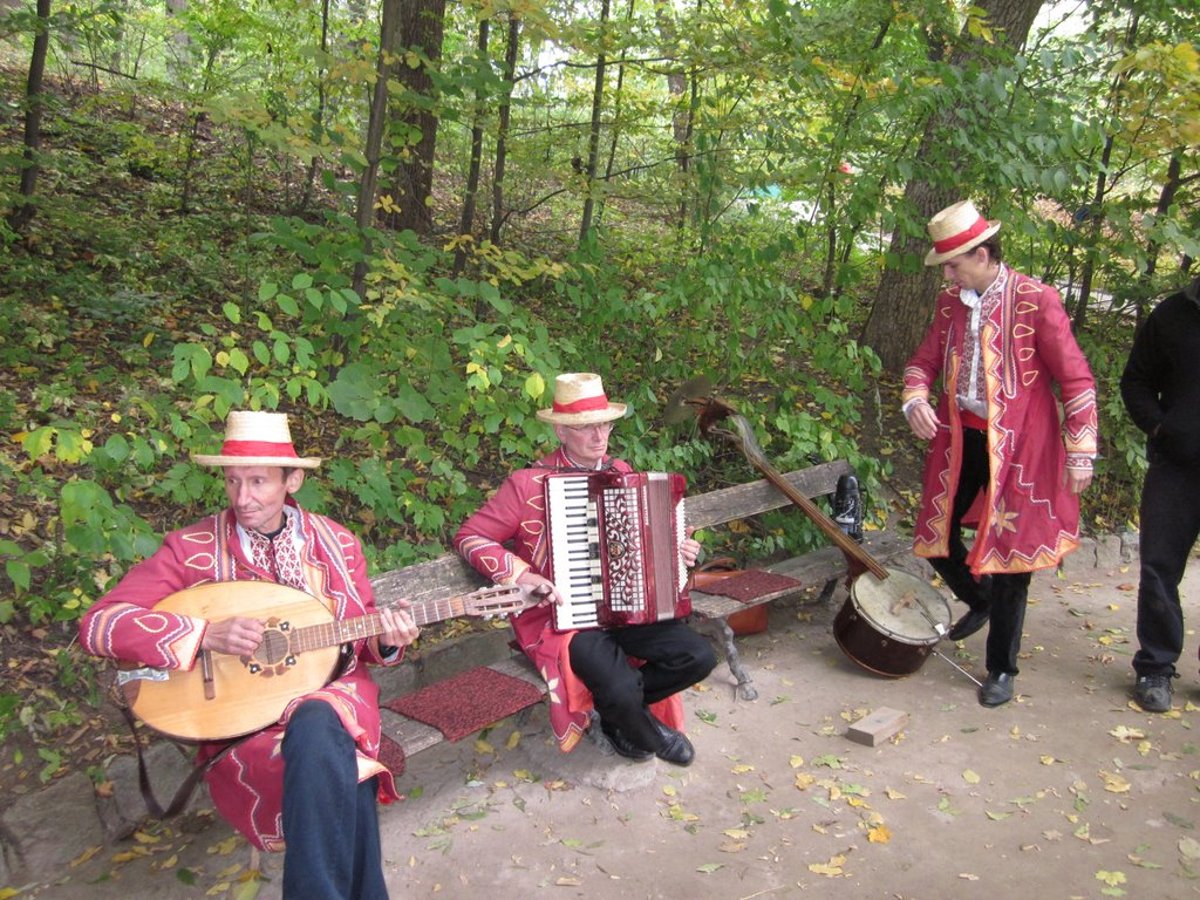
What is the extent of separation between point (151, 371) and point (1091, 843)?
18.0ft

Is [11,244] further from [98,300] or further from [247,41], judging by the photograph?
[247,41]

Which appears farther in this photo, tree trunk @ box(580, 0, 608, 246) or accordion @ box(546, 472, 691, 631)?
tree trunk @ box(580, 0, 608, 246)

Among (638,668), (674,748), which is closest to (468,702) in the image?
(638,668)

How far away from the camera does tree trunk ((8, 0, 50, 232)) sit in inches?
262

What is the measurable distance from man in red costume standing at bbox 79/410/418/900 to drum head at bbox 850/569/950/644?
98.2 inches

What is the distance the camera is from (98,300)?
22.3 ft

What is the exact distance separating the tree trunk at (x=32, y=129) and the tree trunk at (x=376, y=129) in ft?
9.07

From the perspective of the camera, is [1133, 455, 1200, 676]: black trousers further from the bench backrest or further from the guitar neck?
the guitar neck

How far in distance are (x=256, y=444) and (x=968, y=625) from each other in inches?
149

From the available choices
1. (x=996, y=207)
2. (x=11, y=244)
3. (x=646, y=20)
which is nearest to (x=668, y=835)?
(x=996, y=207)

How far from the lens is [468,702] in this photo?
354 centimetres

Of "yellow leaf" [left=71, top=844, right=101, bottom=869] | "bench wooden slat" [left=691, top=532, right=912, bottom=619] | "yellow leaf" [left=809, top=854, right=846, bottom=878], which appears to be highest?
"bench wooden slat" [left=691, top=532, right=912, bottom=619]

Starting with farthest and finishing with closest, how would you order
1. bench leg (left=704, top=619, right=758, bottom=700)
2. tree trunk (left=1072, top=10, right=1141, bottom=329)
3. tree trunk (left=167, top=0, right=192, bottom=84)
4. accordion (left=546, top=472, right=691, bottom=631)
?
1. tree trunk (left=167, top=0, right=192, bottom=84)
2. tree trunk (left=1072, top=10, right=1141, bottom=329)
3. bench leg (left=704, top=619, right=758, bottom=700)
4. accordion (left=546, top=472, right=691, bottom=631)

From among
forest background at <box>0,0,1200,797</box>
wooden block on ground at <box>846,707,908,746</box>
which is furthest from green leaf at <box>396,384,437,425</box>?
wooden block on ground at <box>846,707,908,746</box>
